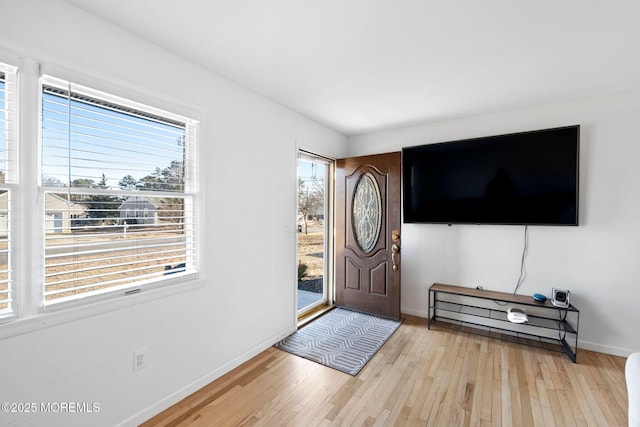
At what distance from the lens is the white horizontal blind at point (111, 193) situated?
1492 millimetres

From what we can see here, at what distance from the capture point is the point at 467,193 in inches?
124

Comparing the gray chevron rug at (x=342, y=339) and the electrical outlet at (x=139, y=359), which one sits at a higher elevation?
the electrical outlet at (x=139, y=359)

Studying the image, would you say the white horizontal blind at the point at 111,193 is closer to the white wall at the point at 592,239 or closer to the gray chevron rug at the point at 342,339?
the gray chevron rug at the point at 342,339

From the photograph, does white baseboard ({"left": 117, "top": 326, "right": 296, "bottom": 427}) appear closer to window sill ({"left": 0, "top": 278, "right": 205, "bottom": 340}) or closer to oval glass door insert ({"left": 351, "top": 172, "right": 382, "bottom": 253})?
window sill ({"left": 0, "top": 278, "right": 205, "bottom": 340})

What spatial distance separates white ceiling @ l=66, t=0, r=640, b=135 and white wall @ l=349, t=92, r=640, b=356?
0.25 metres

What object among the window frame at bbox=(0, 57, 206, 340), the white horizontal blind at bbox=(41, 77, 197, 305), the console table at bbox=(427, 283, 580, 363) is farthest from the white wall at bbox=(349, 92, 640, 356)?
the window frame at bbox=(0, 57, 206, 340)

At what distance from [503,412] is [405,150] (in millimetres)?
2643

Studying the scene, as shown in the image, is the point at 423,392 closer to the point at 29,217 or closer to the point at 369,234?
the point at 369,234

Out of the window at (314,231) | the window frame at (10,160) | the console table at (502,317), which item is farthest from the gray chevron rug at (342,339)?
the window frame at (10,160)

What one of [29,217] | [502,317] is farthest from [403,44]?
[502,317]

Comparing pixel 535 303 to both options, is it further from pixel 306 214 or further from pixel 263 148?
pixel 263 148

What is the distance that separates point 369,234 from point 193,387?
8.08 feet

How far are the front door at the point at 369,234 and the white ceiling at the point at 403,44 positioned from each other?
3.45 ft

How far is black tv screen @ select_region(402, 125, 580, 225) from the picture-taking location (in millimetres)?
2715
